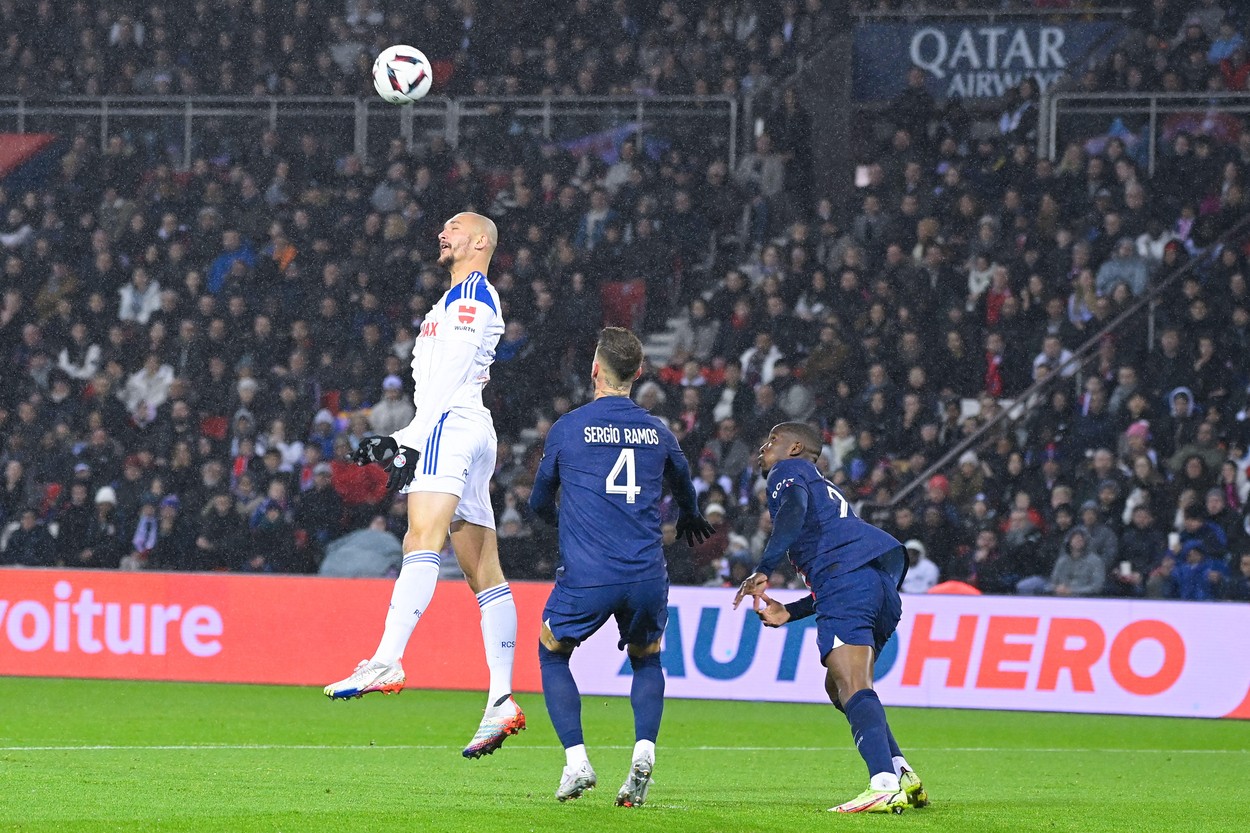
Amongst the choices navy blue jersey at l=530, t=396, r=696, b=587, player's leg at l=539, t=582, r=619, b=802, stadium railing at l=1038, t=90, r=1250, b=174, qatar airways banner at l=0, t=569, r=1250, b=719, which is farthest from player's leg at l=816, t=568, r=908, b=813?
stadium railing at l=1038, t=90, r=1250, b=174

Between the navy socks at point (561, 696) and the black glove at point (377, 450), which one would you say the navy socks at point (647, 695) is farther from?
the black glove at point (377, 450)

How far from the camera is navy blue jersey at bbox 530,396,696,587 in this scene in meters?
6.99

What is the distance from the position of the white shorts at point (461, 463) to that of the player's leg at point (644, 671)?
1.09m

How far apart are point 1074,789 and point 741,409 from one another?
9.07 m

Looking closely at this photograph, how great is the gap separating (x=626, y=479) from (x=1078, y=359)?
1096cm

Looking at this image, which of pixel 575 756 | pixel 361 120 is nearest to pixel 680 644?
pixel 575 756

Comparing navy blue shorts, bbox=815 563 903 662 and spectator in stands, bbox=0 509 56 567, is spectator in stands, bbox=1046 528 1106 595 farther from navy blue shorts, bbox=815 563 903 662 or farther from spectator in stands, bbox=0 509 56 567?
spectator in stands, bbox=0 509 56 567

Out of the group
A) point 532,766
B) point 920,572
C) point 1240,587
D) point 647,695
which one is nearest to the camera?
point 647,695

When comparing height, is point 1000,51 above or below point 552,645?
above

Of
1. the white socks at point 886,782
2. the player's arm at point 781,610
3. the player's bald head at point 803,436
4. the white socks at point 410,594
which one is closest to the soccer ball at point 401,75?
the white socks at point 410,594

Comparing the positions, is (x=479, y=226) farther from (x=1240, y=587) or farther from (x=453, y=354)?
(x=1240, y=587)

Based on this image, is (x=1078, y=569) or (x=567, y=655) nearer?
(x=567, y=655)

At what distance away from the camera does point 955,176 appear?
18922 millimetres

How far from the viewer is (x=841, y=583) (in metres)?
7.53
